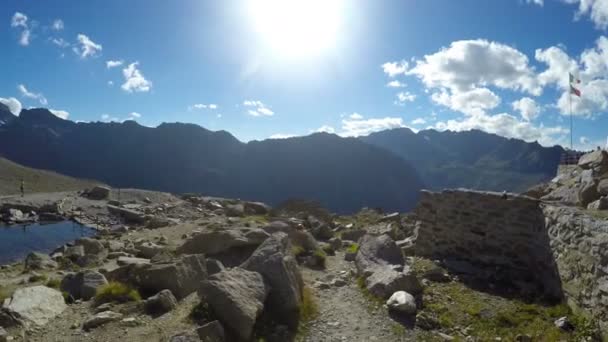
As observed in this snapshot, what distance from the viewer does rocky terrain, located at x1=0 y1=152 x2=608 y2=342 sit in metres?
10.7

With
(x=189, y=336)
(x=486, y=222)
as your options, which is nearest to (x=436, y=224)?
(x=486, y=222)

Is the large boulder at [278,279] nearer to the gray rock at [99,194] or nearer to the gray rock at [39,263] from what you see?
the gray rock at [39,263]

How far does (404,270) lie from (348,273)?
3026 millimetres

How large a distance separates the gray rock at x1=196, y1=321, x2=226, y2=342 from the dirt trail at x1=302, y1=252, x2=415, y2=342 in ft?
8.14

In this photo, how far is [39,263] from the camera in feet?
72.4

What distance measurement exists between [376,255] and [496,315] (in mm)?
5561

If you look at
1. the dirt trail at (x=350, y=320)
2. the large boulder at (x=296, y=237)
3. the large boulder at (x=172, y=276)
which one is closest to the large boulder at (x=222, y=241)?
the large boulder at (x=296, y=237)

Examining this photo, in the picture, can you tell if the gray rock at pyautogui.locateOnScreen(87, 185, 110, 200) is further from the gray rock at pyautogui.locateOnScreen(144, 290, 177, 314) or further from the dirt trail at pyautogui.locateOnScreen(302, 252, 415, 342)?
the dirt trail at pyautogui.locateOnScreen(302, 252, 415, 342)

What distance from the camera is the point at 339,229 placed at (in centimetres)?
3161

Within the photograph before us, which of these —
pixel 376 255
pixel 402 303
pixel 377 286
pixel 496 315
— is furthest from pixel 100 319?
pixel 496 315

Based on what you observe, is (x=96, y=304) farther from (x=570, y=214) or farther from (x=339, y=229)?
(x=339, y=229)

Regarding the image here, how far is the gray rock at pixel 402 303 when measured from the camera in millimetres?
12125

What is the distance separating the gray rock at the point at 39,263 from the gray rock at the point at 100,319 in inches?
506

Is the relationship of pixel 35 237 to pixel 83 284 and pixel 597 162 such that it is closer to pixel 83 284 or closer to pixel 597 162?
pixel 83 284
